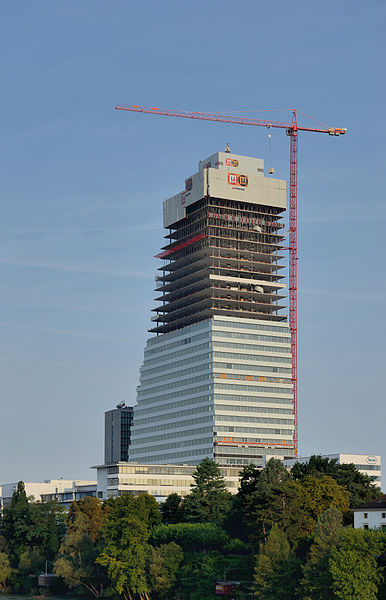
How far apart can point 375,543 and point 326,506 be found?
35.4 m

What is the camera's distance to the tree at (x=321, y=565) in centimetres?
14112

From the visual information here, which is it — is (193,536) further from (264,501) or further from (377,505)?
(377,505)

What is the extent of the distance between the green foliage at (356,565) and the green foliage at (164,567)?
50231 millimetres

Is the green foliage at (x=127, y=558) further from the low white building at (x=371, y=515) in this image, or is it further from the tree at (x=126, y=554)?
the low white building at (x=371, y=515)

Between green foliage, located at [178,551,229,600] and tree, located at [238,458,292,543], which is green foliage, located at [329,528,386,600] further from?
green foliage, located at [178,551,229,600]

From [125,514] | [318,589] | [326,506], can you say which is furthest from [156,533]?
[318,589]

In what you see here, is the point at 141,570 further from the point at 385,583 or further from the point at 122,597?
the point at 385,583

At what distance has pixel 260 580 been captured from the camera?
157875mm

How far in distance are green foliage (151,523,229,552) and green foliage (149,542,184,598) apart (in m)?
6.08

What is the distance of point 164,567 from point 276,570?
34476 mm

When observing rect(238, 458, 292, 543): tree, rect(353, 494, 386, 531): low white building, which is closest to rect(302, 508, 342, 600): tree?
rect(353, 494, 386, 531): low white building

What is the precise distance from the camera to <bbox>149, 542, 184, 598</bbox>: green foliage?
598 ft

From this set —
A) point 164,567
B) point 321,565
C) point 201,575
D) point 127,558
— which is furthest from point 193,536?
point 321,565

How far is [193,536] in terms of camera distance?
194m
